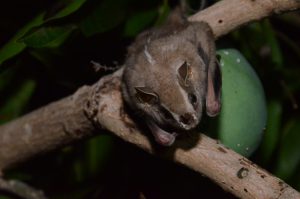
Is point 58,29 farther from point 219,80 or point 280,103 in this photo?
point 280,103

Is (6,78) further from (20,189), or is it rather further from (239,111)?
(239,111)

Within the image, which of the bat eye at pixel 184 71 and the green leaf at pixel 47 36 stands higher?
the green leaf at pixel 47 36

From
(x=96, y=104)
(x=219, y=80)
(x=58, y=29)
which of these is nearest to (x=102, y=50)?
(x=58, y=29)

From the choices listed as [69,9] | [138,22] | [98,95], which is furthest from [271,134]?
[69,9]

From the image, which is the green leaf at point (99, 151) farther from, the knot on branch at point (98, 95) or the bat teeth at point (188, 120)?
the bat teeth at point (188, 120)

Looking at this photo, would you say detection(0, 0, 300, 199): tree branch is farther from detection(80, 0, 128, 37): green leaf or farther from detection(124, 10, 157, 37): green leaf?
detection(124, 10, 157, 37): green leaf

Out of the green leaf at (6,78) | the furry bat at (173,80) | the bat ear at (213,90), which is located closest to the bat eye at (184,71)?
the furry bat at (173,80)
